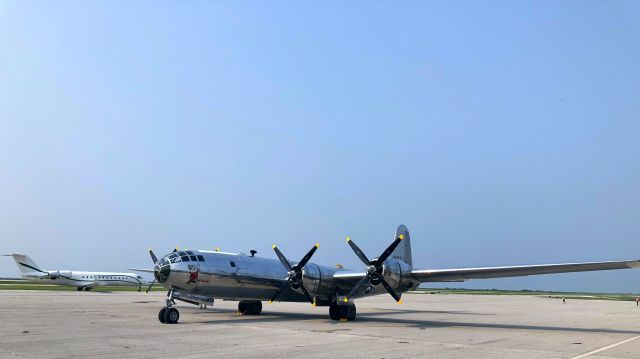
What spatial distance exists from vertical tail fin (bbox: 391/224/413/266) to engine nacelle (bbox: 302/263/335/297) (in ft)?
15.3

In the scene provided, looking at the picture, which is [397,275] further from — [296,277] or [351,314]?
[296,277]

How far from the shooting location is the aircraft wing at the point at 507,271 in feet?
67.2

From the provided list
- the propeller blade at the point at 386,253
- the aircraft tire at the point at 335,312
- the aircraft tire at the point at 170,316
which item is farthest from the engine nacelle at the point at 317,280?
the aircraft tire at the point at 170,316

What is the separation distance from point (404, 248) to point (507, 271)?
721 cm

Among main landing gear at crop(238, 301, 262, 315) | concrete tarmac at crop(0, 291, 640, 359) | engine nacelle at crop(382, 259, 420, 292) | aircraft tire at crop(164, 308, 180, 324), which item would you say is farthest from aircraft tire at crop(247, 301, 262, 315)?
engine nacelle at crop(382, 259, 420, 292)

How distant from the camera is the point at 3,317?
941 inches

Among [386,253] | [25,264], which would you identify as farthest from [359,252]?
[25,264]

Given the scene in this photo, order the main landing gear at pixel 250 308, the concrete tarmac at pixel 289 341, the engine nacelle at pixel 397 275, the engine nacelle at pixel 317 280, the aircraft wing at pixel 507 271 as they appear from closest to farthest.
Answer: the concrete tarmac at pixel 289 341, the aircraft wing at pixel 507 271, the engine nacelle at pixel 397 275, the engine nacelle at pixel 317 280, the main landing gear at pixel 250 308

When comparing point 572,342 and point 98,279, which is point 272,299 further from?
point 98,279

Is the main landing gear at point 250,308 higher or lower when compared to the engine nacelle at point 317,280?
lower

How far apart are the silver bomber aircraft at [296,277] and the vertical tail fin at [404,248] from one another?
3.31 m

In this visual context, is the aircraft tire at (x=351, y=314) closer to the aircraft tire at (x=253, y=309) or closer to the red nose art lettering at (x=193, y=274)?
the aircraft tire at (x=253, y=309)

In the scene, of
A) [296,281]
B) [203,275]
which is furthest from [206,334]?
[296,281]

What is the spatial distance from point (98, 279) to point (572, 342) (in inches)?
2726
